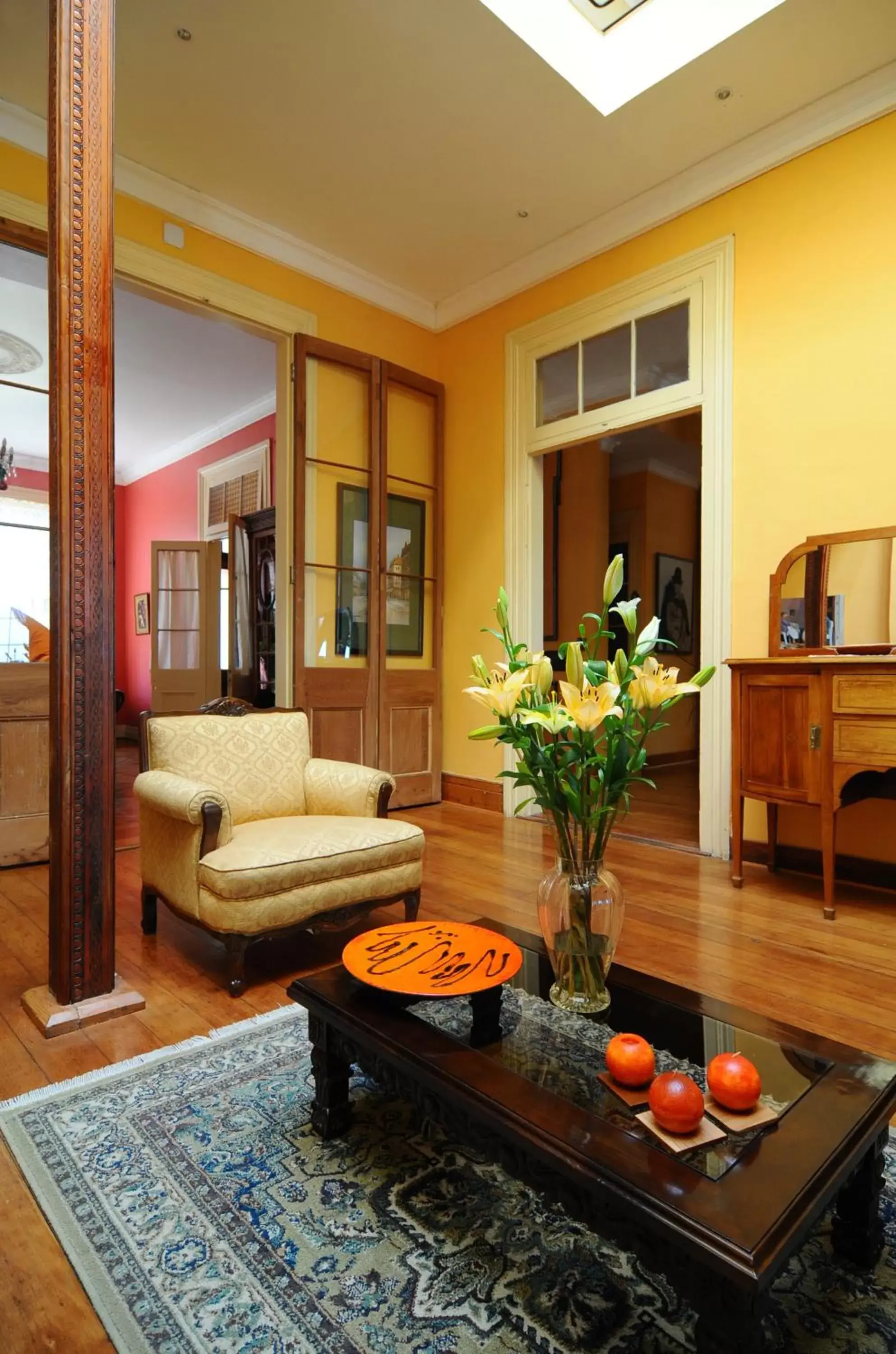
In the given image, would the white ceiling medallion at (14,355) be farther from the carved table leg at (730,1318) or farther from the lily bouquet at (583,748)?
the carved table leg at (730,1318)

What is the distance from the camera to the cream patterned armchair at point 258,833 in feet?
6.62

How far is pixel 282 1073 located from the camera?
161cm

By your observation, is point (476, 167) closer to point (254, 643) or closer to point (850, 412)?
point (850, 412)

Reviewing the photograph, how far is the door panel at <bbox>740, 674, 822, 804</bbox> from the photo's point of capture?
9.19 feet

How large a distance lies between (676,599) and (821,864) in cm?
425

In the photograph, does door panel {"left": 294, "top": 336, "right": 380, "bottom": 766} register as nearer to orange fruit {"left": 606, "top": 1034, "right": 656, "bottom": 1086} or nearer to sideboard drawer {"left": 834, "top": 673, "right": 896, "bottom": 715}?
sideboard drawer {"left": 834, "top": 673, "right": 896, "bottom": 715}

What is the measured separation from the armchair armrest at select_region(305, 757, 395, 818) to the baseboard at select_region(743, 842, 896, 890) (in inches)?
75.8

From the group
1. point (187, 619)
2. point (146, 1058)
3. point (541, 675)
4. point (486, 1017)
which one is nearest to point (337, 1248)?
point (486, 1017)

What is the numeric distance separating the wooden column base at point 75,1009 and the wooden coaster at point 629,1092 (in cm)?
140

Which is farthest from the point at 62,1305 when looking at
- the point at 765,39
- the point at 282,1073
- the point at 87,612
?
the point at 765,39

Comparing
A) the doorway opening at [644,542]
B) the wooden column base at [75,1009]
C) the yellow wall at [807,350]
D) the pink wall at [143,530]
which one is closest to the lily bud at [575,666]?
the wooden column base at [75,1009]

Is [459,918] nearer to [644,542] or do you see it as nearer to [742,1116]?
[742,1116]

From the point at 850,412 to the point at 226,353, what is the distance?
4414 millimetres

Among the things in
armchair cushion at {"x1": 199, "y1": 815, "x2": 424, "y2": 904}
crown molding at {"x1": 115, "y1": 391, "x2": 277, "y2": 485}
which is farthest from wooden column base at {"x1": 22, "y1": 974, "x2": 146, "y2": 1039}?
crown molding at {"x1": 115, "y1": 391, "x2": 277, "y2": 485}
